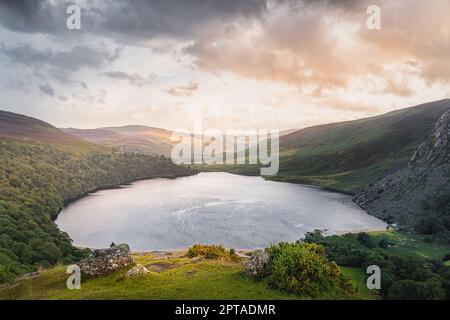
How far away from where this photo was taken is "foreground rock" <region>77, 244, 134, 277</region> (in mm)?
31781

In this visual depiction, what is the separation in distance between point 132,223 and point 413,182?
101673mm

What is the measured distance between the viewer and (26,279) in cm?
3388

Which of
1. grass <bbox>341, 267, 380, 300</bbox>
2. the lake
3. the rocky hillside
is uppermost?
the rocky hillside

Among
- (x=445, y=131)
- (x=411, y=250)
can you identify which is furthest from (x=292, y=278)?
(x=445, y=131)

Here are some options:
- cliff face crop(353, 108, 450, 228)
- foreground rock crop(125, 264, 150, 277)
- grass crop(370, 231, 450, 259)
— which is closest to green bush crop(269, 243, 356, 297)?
foreground rock crop(125, 264, 150, 277)

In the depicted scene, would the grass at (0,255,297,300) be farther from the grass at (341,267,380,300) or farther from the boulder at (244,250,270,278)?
the grass at (341,267,380,300)

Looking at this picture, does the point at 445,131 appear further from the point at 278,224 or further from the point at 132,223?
the point at 132,223

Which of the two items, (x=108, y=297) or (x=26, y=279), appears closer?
(x=108, y=297)

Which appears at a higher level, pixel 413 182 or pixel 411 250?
pixel 413 182

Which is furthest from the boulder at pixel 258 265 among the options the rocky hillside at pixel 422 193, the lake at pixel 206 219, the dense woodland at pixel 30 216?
the rocky hillside at pixel 422 193

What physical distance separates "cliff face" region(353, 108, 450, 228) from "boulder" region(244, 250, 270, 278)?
88.2 meters

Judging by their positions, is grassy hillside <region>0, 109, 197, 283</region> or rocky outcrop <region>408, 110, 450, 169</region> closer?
grassy hillside <region>0, 109, 197, 283</region>

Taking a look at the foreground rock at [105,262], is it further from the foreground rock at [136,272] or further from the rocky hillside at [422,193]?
the rocky hillside at [422,193]

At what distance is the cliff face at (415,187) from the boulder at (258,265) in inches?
3474
